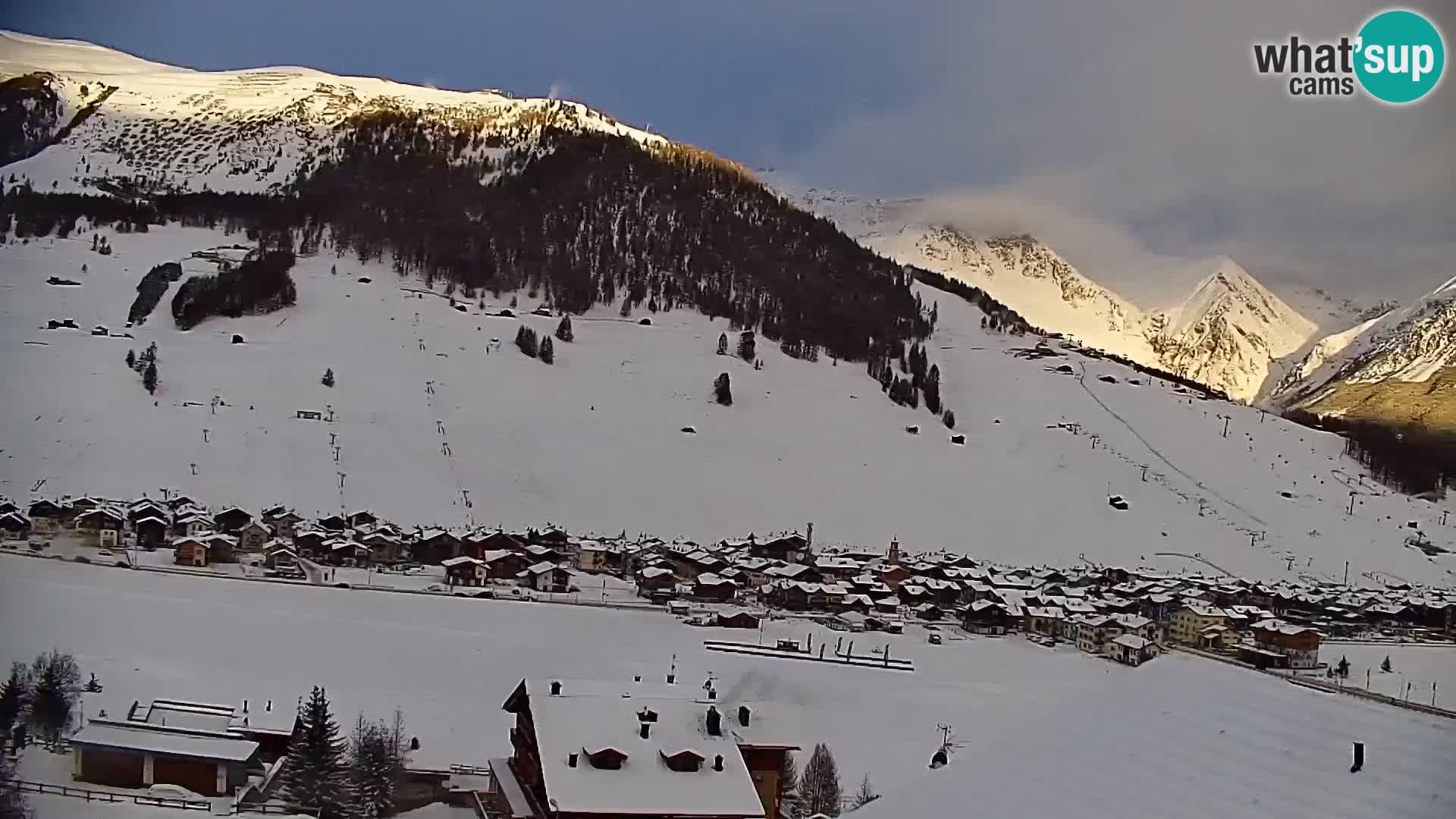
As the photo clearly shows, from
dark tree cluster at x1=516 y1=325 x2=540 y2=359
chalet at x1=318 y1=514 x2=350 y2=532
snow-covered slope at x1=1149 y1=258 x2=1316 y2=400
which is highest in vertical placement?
snow-covered slope at x1=1149 y1=258 x2=1316 y2=400

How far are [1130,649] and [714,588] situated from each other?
4980 mm

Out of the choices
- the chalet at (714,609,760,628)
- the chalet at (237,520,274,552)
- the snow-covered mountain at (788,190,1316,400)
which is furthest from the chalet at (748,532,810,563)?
the snow-covered mountain at (788,190,1316,400)

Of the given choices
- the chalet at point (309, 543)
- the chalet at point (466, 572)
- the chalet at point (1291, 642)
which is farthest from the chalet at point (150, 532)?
the chalet at point (1291, 642)

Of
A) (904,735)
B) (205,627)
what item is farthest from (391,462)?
(904,735)

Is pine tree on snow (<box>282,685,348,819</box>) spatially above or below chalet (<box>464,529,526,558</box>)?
below

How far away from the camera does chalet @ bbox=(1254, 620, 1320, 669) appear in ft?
37.3

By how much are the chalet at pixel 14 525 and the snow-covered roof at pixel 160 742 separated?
19.6 ft

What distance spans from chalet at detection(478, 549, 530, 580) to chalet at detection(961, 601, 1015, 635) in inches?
216

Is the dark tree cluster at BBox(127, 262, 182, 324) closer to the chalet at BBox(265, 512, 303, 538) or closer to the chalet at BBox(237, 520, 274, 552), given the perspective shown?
the chalet at BBox(265, 512, 303, 538)

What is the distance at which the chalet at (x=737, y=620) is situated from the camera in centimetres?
1271

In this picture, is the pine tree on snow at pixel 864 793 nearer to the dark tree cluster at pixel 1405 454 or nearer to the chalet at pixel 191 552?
the chalet at pixel 191 552

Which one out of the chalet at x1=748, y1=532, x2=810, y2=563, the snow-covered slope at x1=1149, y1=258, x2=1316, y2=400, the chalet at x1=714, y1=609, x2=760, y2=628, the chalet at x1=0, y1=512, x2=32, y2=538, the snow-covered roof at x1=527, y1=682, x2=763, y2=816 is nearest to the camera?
the snow-covered roof at x1=527, y1=682, x2=763, y2=816

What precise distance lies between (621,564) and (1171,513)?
12440 mm

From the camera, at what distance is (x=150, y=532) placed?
45.0 ft
